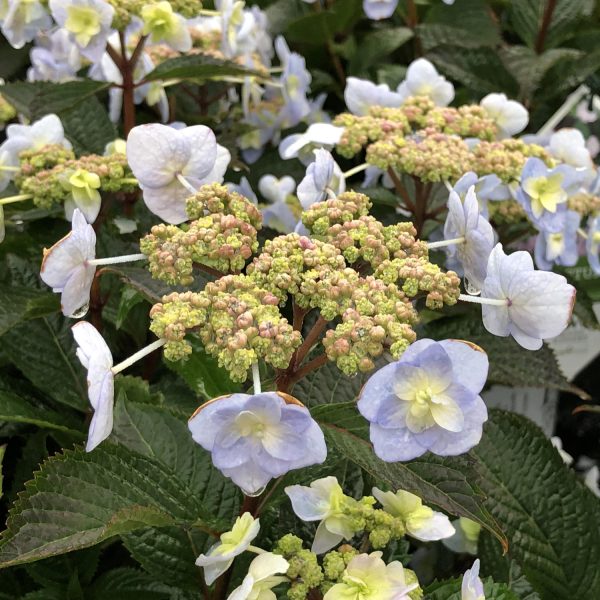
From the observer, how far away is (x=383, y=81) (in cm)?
156

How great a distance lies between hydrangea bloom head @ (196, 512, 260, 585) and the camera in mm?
677

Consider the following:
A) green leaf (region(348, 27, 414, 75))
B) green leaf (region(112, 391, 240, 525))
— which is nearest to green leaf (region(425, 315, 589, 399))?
green leaf (region(112, 391, 240, 525))

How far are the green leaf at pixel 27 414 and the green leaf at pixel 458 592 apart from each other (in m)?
0.41

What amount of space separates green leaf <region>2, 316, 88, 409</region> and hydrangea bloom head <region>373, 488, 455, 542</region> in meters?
0.44

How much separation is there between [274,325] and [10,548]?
0.86ft

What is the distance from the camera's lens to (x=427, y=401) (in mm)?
605

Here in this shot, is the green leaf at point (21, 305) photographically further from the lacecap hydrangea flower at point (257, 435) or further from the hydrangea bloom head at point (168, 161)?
the lacecap hydrangea flower at point (257, 435)

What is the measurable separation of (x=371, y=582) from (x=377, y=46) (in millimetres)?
1208

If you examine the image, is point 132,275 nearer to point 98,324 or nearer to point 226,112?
point 98,324

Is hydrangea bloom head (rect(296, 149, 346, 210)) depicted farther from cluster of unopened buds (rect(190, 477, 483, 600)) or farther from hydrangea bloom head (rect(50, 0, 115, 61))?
hydrangea bloom head (rect(50, 0, 115, 61))

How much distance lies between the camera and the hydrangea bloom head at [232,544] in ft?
2.22

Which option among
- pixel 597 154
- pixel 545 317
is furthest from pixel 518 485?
pixel 597 154

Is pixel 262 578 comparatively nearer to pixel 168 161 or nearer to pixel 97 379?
pixel 97 379

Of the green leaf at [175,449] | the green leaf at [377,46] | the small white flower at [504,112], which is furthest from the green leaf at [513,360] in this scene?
the green leaf at [377,46]
